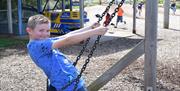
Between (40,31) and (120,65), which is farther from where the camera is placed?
(120,65)

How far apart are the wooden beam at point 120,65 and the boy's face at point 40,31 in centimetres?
239

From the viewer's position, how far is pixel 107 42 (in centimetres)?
1500

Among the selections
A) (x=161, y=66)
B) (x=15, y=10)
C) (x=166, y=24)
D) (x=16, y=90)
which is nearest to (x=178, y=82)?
(x=161, y=66)

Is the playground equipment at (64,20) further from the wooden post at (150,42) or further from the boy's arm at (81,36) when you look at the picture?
the boy's arm at (81,36)

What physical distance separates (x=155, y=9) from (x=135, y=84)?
207cm

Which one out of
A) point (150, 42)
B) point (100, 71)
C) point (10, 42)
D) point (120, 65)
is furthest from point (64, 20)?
point (150, 42)

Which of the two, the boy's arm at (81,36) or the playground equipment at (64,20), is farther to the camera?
the playground equipment at (64,20)

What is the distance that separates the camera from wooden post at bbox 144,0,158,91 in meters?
5.45

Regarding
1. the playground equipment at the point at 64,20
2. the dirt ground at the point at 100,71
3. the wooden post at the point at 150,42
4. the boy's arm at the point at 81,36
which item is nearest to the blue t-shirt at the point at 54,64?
the boy's arm at the point at 81,36

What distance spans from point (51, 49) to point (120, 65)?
7.97ft

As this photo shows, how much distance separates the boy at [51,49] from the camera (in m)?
3.36

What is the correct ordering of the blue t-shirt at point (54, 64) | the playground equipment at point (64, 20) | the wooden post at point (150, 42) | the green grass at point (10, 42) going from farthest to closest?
the playground equipment at point (64, 20) → the green grass at point (10, 42) → the wooden post at point (150, 42) → the blue t-shirt at point (54, 64)

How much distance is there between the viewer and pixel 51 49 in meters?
3.47

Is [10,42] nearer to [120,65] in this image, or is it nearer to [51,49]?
[120,65]
